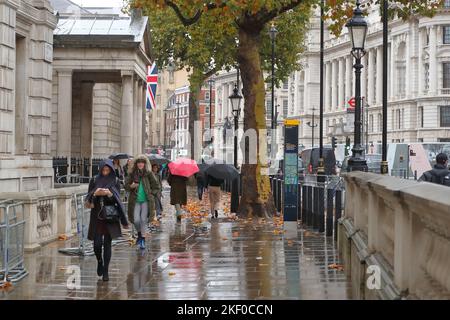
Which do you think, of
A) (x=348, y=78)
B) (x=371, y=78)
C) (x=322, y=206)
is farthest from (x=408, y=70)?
(x=322, y=206)

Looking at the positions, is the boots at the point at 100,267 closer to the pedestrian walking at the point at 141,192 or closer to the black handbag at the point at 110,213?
the black handbag at the point at 110,213

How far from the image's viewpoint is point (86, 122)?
40844mm

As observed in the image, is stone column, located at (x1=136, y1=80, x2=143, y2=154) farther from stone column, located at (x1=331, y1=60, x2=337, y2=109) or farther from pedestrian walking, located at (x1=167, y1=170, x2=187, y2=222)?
stone column, located at (x1=331, y1=60, x2=337, y2=109)

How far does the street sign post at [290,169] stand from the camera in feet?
61.7

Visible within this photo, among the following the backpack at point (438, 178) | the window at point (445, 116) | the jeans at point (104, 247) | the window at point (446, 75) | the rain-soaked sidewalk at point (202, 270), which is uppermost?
the window at point (446, 75)

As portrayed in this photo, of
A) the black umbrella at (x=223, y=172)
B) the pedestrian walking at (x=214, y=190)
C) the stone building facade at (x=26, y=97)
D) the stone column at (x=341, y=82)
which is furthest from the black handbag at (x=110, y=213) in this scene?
the stone column at (x=341, y=82)

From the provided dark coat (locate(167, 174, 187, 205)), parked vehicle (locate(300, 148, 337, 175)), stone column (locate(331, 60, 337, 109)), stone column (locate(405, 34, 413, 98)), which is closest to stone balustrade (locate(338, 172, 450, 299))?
A: dark coat (locate(167, 174, 187, 205))

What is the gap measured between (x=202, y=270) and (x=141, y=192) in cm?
359

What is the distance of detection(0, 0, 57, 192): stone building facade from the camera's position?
19125 mm

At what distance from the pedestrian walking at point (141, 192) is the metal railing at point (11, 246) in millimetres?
3699

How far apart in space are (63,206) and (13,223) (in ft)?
19.0

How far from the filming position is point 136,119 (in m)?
40.8
